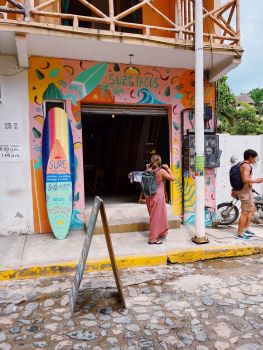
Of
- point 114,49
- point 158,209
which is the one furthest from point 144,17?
point 158,209

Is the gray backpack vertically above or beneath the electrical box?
→ beneath

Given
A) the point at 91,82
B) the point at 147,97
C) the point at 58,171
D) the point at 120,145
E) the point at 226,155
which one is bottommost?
the point at 58,171

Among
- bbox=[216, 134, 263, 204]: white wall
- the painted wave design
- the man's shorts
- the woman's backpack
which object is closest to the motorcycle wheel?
bbox=[216, 134, 263, 204]: white wall

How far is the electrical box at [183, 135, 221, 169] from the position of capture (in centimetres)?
684

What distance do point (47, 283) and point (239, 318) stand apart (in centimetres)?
250

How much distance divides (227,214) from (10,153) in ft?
16.0

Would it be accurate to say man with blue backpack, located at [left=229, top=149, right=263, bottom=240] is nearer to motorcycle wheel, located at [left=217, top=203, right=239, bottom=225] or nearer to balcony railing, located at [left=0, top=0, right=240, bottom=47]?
motorcycle wheel, located at [left=217, top=203, right=239, bottom=225]

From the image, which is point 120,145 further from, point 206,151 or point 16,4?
point 16,4

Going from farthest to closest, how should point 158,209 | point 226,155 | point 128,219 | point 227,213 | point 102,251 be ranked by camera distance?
point 226,155
point 227,213
point 128,219
point 158,209
point 102,251

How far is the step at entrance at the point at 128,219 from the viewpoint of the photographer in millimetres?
6312

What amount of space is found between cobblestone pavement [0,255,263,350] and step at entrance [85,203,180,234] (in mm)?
1630

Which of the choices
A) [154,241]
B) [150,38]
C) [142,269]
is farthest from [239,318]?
[150,38]

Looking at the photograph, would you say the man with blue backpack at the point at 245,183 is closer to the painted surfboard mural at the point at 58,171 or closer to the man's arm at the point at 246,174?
the man's arm at the point at 246,174

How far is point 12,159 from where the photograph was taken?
19.9 feet
